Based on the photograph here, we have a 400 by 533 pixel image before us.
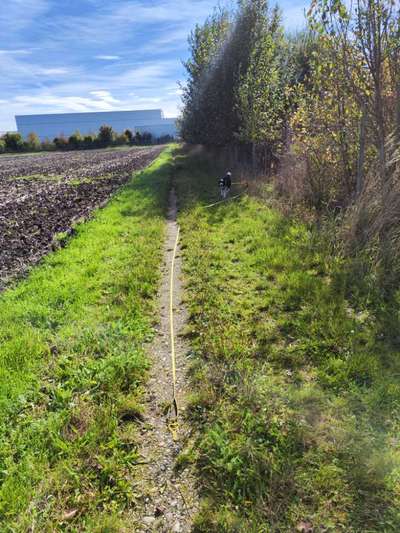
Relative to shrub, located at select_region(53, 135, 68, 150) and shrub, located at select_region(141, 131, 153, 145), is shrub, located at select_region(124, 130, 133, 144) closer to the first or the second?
shrub, located at select_region(141, 131, 153, 145)

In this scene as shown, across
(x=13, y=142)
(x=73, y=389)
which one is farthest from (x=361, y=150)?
(x=13, y=142)

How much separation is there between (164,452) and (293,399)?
3.97 feet

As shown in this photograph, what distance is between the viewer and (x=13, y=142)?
6334 cm

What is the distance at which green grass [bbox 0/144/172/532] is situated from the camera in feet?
6.95

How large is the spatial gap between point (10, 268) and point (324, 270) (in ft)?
18.7

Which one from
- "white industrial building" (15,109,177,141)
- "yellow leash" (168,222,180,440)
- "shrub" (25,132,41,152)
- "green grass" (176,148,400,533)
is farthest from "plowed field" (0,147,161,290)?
"white industrial building" (15,109,177,141)

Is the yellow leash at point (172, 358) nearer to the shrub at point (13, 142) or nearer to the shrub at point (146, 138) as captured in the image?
the shrub at point (13, 142)

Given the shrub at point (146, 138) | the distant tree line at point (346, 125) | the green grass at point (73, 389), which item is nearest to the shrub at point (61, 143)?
the shrub at point (146, 138)

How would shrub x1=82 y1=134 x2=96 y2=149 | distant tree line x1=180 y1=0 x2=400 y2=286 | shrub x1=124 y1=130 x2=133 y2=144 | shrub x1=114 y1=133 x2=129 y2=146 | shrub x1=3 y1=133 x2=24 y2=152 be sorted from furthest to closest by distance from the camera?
shrub x1=124 y1=130 x2=133 y2=144, shrub x1=114 y1=133 x2=129 y2=146, shrub x1=82 y1=134 x2=96 y2=149, shrub x1=3 y1=133 x2=24 y2=152, distant tree line x1=180 y1=0 x2=400 y2=286

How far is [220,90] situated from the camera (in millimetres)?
16484

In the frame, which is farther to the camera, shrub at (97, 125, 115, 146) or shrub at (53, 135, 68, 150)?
shrub at (97, 125, 115, 146)

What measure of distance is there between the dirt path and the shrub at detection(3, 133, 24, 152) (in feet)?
245

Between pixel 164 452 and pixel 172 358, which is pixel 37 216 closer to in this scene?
A: pixel 172 358

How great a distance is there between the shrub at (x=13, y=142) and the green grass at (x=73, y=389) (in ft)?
235
